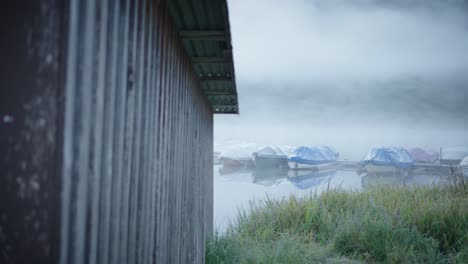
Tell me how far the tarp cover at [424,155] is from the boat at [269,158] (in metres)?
18.9

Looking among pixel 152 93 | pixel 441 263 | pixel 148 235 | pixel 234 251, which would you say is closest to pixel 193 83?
pixel 152 93

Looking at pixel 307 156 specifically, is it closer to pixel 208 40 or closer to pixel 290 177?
pixel 290 177

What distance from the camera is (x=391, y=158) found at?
94.9ft

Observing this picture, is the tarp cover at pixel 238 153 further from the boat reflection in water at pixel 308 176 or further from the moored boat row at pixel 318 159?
the boat reflection in water at pixel 308 176

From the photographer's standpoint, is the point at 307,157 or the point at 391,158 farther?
the point at 307,157

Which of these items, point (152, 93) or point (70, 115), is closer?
point (70, 115)

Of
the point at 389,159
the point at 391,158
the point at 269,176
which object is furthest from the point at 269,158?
the point at 391,158

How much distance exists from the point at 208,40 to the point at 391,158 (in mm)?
30507

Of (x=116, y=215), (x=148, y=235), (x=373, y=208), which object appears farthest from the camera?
(x=373, y=208)

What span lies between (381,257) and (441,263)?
99cm

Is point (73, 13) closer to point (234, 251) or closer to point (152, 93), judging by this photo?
point (152, 93)

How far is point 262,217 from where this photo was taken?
799 cm

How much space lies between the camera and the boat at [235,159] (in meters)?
36.6

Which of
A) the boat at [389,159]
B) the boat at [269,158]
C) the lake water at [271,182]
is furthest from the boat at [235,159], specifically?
the boat at [389,159]
